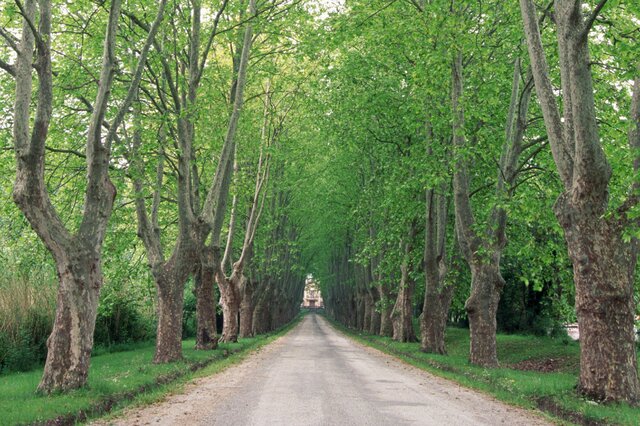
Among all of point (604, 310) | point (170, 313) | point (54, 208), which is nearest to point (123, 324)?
point (170, 313)

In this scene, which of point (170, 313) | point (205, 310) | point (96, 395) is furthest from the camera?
point (205, 310)

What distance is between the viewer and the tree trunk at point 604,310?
8609 millimetres

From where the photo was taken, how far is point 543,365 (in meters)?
18.4

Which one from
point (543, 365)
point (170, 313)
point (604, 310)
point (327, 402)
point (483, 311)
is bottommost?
→ point (543, 365)

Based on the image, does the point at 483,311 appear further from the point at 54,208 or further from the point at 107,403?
the point at 54,208

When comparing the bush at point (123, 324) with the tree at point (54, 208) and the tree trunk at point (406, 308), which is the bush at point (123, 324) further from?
the tree trunk at point (406, 308)

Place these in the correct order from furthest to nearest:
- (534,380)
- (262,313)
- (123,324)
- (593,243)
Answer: (262,313)
(123,324)
(534,380)
(593,243)

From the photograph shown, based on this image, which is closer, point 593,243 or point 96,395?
point 96,395

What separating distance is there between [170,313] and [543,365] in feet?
41.5

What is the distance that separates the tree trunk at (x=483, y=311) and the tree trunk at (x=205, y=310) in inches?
359

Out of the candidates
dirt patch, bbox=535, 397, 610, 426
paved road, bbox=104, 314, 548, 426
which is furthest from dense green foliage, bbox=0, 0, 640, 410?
paved road, bbox=104, 314, 548, 426

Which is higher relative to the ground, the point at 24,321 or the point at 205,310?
the point at 205,310

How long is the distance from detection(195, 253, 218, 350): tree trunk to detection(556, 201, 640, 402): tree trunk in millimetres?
13008

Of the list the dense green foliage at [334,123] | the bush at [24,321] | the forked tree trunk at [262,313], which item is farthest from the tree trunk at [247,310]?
the bush at [24,321]
